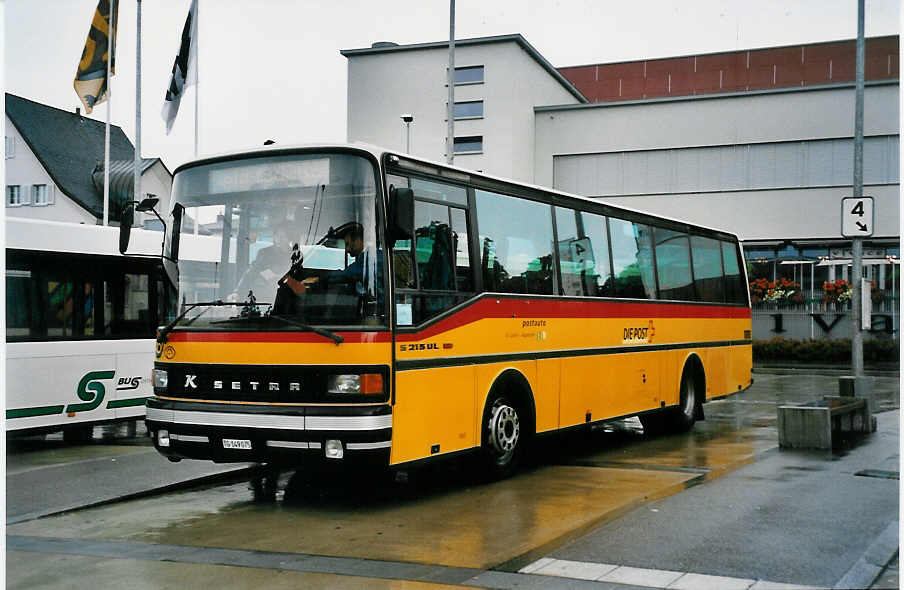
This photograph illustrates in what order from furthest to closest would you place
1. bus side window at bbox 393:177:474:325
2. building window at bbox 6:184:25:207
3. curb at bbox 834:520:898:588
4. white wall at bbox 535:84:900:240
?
building window at bbox 6:184:25:207, white wall at bbox 535:84:900:240, bus side window at bbox 393:177:474:325, curb at bbox 834:520:898:588

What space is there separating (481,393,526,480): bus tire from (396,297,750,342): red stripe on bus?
92 cm

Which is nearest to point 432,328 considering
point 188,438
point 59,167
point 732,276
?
point 188,438

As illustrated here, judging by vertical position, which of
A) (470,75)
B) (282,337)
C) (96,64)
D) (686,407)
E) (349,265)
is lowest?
(686,407)

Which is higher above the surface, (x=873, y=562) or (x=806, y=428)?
(x=806, y=428)

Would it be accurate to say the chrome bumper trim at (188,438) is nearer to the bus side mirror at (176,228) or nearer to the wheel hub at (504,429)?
the bus side mirror at (176,228)

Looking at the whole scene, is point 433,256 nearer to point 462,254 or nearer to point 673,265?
point 462,254

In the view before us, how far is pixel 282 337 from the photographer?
877 centimetres

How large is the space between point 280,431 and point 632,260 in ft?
22.2

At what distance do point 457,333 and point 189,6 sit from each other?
15.7 meters

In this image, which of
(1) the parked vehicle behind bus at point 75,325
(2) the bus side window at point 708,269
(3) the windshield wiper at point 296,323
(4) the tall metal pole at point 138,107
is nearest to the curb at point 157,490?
(3) the windshield wiper at point 296,323

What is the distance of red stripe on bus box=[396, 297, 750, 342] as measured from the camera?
9.78 metres

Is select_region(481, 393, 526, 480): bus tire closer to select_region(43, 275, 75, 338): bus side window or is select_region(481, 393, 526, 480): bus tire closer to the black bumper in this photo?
the black bumper

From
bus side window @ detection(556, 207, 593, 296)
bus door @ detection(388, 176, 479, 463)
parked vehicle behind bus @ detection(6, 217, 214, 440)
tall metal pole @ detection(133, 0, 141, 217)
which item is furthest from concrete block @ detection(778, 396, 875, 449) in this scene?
tall metal pole @ detection(133, 0, 141, 217)

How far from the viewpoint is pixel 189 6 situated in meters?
22.8
